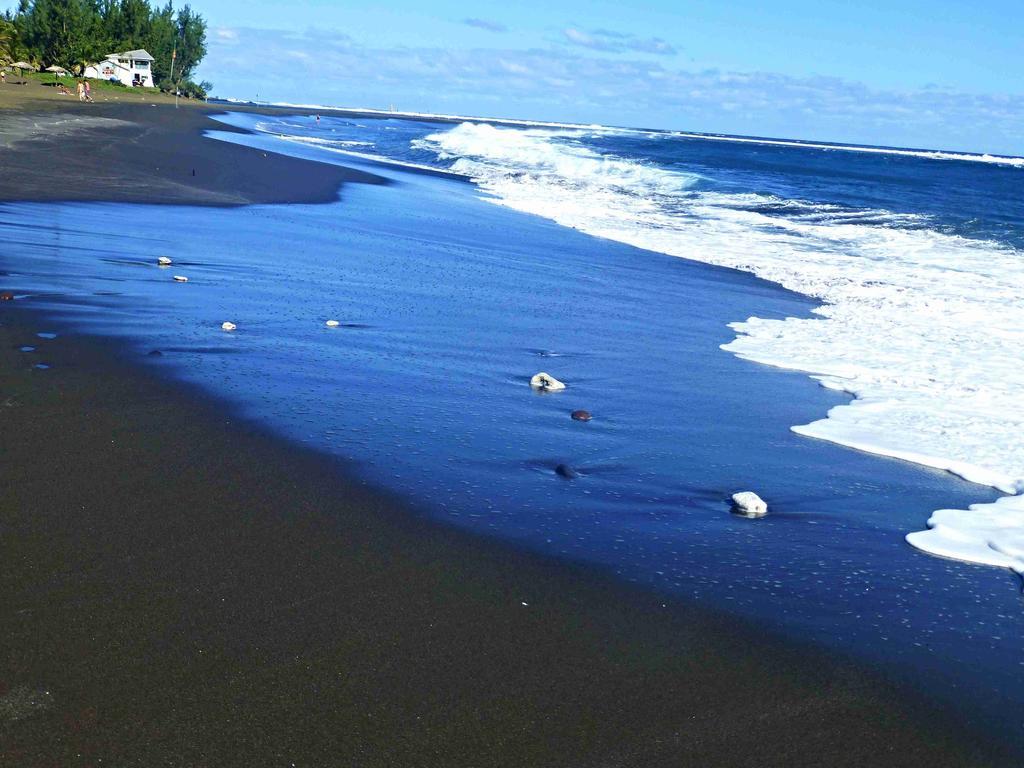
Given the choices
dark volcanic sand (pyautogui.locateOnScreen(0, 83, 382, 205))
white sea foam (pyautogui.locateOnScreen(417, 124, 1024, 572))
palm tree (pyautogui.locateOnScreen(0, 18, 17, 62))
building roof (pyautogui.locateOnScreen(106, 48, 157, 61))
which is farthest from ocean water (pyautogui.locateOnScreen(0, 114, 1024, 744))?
building roof (pyautogui.locateOnScreen(106, 48, 157, 61))

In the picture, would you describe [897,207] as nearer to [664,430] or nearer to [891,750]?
[664,430]

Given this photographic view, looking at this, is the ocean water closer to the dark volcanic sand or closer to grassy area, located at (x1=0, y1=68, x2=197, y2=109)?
the dark volcanic sand

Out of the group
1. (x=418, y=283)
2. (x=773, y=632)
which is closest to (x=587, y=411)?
(x=773, y=632)

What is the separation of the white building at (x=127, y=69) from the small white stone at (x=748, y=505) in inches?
3228

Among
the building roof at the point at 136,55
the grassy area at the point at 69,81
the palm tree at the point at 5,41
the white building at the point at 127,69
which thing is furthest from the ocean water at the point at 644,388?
the building roof at the point at 136,55

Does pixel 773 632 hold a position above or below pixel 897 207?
below

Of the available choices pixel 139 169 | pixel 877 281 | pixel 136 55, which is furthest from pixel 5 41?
pixel 877 281

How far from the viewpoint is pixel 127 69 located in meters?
79.7

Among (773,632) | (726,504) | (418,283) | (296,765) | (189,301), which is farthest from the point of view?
(418,283)

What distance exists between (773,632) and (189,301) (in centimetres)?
561

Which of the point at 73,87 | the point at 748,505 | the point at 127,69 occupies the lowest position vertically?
the point at 748,505

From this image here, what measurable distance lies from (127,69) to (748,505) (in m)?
86.1

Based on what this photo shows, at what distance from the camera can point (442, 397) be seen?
5.94m

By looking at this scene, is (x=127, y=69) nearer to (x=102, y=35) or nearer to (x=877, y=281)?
(x=102, y=35)
